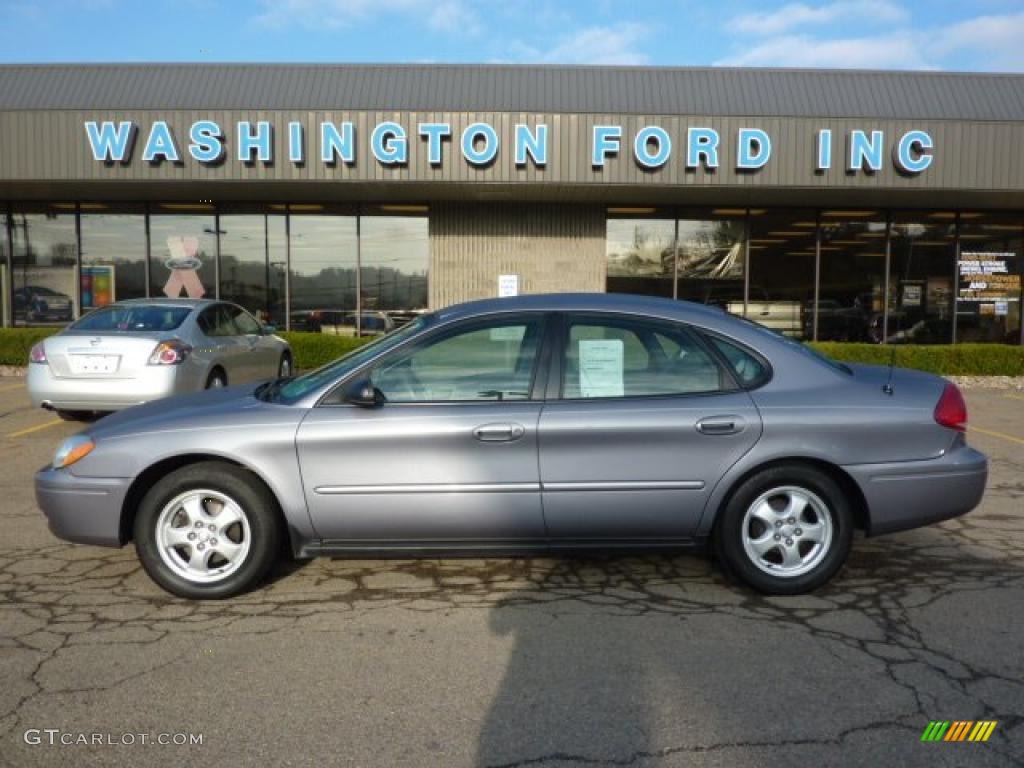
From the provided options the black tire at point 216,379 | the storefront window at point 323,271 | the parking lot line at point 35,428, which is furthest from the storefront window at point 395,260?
the parking lot line at point 35,428

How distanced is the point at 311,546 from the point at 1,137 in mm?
13349

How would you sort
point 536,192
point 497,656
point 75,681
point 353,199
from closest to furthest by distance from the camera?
point 75,681 → point 497,656 → point 536,192 → point 353,199

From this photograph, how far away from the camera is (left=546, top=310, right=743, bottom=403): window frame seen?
172 inches

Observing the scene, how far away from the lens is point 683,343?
4.51 m

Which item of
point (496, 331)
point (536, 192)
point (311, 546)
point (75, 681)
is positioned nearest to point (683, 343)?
point (496, 331)

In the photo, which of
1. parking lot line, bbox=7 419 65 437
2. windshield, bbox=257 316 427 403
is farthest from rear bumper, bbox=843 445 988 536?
parking lot line, bbox=7 419 65 437

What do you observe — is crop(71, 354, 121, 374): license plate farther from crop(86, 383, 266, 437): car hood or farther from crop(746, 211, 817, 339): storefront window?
crop(746, 211, 817, 339): storefront window

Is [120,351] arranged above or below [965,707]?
above

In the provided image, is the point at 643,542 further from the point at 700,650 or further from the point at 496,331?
the point at 496,331

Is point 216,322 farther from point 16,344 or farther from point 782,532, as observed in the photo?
point 16,344

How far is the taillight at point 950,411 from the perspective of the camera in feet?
14.5

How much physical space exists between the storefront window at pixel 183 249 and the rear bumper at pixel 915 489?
1544cm

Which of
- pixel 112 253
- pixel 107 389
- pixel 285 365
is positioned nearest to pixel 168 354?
pixel 107 389

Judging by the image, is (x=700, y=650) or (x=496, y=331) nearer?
(x=700, y=650)
